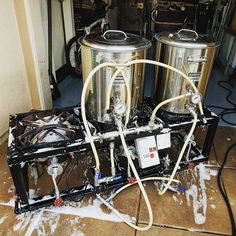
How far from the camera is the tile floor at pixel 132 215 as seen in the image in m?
1.08

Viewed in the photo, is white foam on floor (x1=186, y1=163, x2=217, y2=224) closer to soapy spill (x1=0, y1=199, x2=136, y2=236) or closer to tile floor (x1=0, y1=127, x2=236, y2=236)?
tile floor (x1=0, y1=127, x2=236, y2=236)

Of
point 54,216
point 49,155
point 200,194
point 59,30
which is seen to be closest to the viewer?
point 49,155

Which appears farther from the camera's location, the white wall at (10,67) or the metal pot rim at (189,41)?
the white wall at (10,67)

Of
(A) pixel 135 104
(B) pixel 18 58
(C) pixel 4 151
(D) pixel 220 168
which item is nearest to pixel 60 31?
(B) pixel 18 58

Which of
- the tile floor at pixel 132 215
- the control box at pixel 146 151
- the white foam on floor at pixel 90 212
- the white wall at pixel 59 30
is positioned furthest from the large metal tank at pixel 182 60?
the white wall at pixel 59 30

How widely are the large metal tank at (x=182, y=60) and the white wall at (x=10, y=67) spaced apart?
104 centimetres

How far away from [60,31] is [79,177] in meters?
1.81

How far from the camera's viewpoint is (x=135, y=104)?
1.27m

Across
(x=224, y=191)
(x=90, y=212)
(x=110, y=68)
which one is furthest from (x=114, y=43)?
(x=224, y=191)

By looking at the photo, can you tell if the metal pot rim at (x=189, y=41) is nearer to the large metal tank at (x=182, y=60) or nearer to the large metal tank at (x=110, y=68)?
the large metal tank at (x=182, y=60)

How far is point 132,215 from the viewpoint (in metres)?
1.16

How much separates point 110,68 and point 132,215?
0.76 meters

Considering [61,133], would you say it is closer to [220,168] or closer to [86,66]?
[86,66]

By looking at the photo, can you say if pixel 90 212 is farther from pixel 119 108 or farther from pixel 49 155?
pixel 119 108
